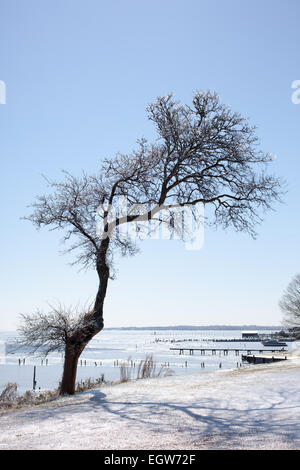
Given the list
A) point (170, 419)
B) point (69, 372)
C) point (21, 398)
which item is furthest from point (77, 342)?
point (170, 419)

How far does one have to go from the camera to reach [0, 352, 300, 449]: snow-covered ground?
21.3 feet

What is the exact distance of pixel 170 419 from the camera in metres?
8.34

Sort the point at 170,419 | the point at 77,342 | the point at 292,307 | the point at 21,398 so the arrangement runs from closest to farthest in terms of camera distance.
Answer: the point at 170,419 → the point at 77,342 → the point at 21,398 → the point at 292,307

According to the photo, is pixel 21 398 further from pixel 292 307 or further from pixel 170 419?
pixel 292 307

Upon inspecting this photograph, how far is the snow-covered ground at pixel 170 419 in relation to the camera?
650 cm

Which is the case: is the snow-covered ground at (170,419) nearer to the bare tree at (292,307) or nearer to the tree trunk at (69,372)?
the tree trunk at (69,372)

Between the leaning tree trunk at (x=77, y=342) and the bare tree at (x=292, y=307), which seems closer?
the leaning tree trunk at (x=77, y=342)

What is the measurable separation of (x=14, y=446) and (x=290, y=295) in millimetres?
66164

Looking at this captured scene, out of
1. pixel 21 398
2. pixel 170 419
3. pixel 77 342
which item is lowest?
pixel 21 398

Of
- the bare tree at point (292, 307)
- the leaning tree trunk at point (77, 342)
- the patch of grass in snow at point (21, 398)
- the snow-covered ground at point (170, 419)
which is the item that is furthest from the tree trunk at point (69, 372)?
the bare tree at point (292, 307)

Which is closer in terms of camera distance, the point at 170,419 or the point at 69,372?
the point at 170,419

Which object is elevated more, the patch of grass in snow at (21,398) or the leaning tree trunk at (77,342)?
the leaning tree trunk at (77,342)

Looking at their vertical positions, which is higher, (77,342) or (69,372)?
(77,342)

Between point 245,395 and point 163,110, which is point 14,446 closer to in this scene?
point 245,395
